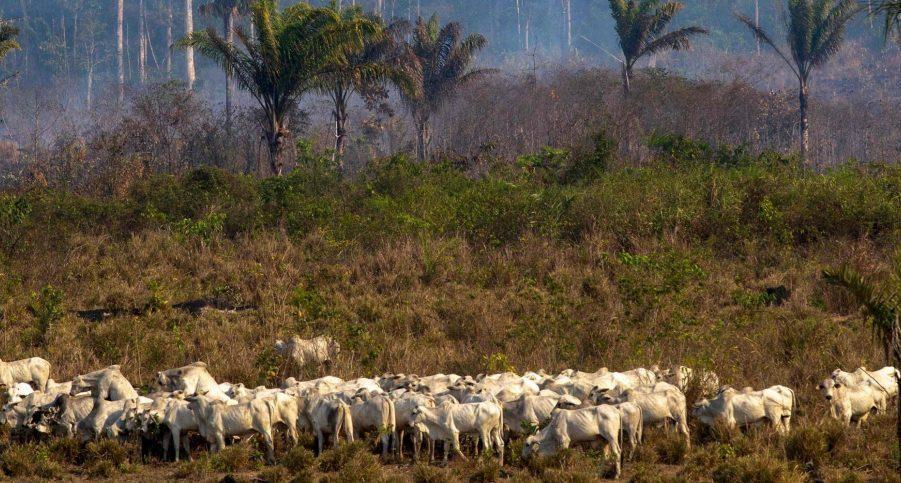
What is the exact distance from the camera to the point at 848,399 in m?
8.41

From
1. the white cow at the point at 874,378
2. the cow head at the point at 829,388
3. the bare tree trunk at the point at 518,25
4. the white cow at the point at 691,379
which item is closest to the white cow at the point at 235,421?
the white cow at the point at 691,379

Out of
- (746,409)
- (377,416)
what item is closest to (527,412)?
(377,416)

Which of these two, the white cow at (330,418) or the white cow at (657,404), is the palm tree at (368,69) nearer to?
the white cow at (330,418)

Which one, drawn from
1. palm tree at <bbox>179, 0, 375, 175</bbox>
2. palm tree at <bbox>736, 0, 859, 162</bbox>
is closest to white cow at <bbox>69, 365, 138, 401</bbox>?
palm tree at <bbox>179, 0, 375, 175</bbox>

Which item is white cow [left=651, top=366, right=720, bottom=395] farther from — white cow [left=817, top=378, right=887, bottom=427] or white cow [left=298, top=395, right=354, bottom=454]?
white cow [left=298, top=395, right=354, bottom=454]

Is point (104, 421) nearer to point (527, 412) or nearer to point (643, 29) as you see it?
point (527, 412)

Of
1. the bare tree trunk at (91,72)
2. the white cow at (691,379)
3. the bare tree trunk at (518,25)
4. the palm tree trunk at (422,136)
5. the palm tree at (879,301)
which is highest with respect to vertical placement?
the bare tree trunk at (518,25)

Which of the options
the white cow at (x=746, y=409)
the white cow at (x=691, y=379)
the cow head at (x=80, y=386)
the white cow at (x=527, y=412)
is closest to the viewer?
the white cow at (x=746, y=409)

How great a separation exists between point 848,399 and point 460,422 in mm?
3502

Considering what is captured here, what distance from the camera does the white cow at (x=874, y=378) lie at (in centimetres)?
875

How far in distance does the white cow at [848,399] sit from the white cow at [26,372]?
26.2 feet

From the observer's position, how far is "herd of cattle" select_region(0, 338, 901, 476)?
7.97 m

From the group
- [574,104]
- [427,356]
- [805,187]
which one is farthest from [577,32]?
[427,356]

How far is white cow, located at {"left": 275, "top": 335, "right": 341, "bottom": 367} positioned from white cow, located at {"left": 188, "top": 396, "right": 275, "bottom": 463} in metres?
2.81
